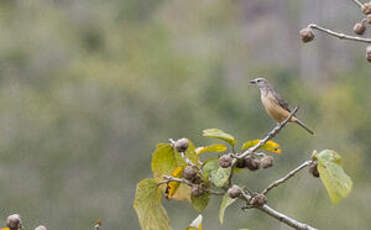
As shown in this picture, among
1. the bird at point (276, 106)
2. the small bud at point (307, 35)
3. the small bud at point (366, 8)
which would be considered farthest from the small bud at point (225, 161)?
the bird at point (276, 106)

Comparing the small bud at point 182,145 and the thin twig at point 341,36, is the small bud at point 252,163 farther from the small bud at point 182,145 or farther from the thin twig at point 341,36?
the thin twig at point 341,36

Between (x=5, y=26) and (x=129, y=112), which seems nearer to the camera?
(x=129, y=112)

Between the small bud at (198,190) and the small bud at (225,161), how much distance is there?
87 millimetres

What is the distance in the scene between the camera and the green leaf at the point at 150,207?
8.03 ft

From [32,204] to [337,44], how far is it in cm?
1861

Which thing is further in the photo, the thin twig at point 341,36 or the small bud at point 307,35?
the small bud at point 307,35

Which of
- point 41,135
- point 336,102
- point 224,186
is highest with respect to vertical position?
point 224,186

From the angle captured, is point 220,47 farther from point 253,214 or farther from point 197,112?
point 253,214

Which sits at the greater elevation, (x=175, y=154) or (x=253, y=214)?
(x=175, y=154)

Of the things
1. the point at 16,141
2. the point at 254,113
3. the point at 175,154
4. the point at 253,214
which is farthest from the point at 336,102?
the point at 175,154

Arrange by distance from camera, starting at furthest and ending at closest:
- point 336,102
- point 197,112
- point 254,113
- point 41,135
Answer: point 336,102, point 254,113, point 197,112, point 41,135

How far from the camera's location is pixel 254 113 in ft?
81.1

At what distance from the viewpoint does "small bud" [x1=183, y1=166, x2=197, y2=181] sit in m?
2.42

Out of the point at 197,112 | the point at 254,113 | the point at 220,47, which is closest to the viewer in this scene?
the point at 197,112
